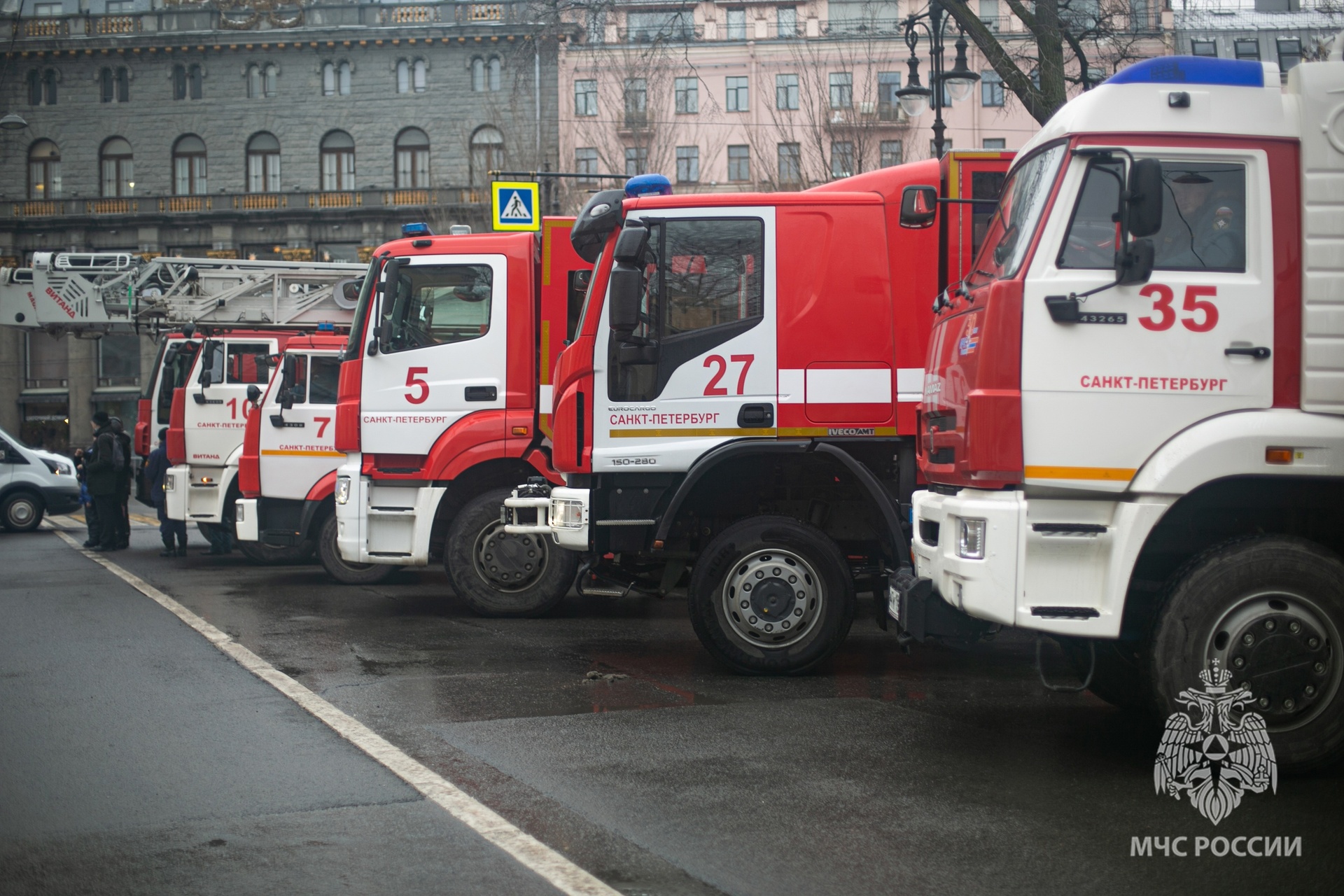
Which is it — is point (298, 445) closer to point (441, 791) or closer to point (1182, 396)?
point (441, 791)

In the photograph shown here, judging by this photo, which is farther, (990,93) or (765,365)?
(990,93)

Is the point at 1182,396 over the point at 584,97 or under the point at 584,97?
under

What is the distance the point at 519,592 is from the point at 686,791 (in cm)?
551

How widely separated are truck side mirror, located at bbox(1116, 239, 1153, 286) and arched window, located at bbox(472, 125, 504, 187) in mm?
40834

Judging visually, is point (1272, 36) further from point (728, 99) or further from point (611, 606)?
point (611, 606)

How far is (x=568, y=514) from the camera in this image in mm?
8492

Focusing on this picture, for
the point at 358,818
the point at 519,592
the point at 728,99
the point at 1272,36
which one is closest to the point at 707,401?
the point at 519,592

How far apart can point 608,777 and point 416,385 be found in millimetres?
5951

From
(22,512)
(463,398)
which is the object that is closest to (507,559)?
(463,398)

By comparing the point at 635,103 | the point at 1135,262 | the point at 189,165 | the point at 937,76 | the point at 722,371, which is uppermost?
the point at 189,165

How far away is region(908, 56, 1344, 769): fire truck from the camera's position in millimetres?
5473

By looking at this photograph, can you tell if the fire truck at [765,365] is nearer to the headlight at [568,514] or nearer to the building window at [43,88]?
the headlight at [568,514]

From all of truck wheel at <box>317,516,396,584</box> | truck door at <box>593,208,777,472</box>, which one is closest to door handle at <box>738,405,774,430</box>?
truck door at <box>593,208,777,472</box>

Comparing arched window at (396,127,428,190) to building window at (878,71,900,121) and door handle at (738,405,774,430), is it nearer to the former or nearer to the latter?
building window at (878,71,900,121)
